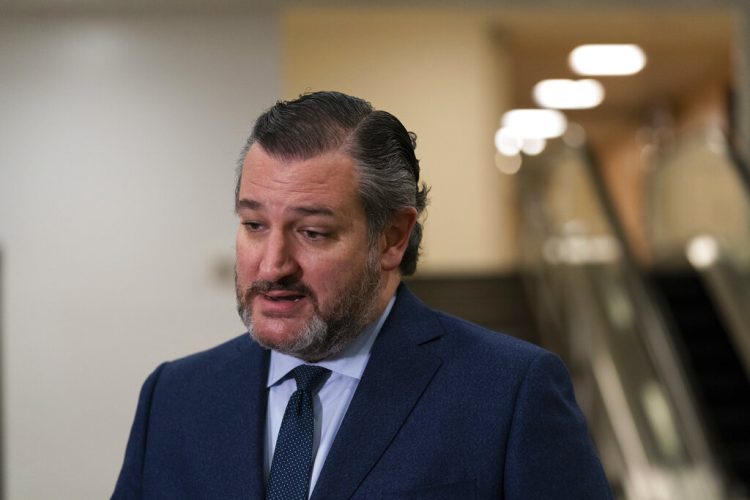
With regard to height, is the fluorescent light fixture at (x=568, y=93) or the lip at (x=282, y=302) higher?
the fluorescent light fixture at (x=568, y=93)

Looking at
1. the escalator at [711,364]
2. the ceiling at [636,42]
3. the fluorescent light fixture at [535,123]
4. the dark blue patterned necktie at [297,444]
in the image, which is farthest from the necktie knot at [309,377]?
the fluorescent light fixture at [535,123]

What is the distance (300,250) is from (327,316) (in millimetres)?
121

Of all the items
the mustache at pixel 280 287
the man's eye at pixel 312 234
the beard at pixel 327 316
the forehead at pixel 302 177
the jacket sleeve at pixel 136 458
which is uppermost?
the forehead at pixel 302 177

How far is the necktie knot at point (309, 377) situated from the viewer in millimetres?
1895

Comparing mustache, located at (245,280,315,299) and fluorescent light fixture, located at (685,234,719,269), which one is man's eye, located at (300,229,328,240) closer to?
mustache, located at (245,280,315,299)

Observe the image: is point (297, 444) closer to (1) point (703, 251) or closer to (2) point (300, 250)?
(2) point (300, 250)

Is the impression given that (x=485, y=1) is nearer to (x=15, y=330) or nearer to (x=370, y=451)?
(x=15, y=330)

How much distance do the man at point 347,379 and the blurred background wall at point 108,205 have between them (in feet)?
16.7

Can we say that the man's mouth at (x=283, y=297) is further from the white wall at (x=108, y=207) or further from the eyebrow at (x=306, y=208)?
the white wall at (x=108, y=207)

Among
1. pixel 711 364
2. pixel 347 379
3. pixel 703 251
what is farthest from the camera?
pixel 703 251

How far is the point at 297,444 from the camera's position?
1.84 m

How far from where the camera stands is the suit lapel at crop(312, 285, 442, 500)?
5.83 feet

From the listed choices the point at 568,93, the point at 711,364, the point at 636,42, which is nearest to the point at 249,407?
the point at 711,364

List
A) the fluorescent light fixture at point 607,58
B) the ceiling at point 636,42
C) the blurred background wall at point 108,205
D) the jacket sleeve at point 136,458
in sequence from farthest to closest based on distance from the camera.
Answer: the fluorescent light fixture at point 607,58 → the ceiling at point 636,42 → the blurred background wall at point 108,205 → the jacket sleeve at point 136,458
